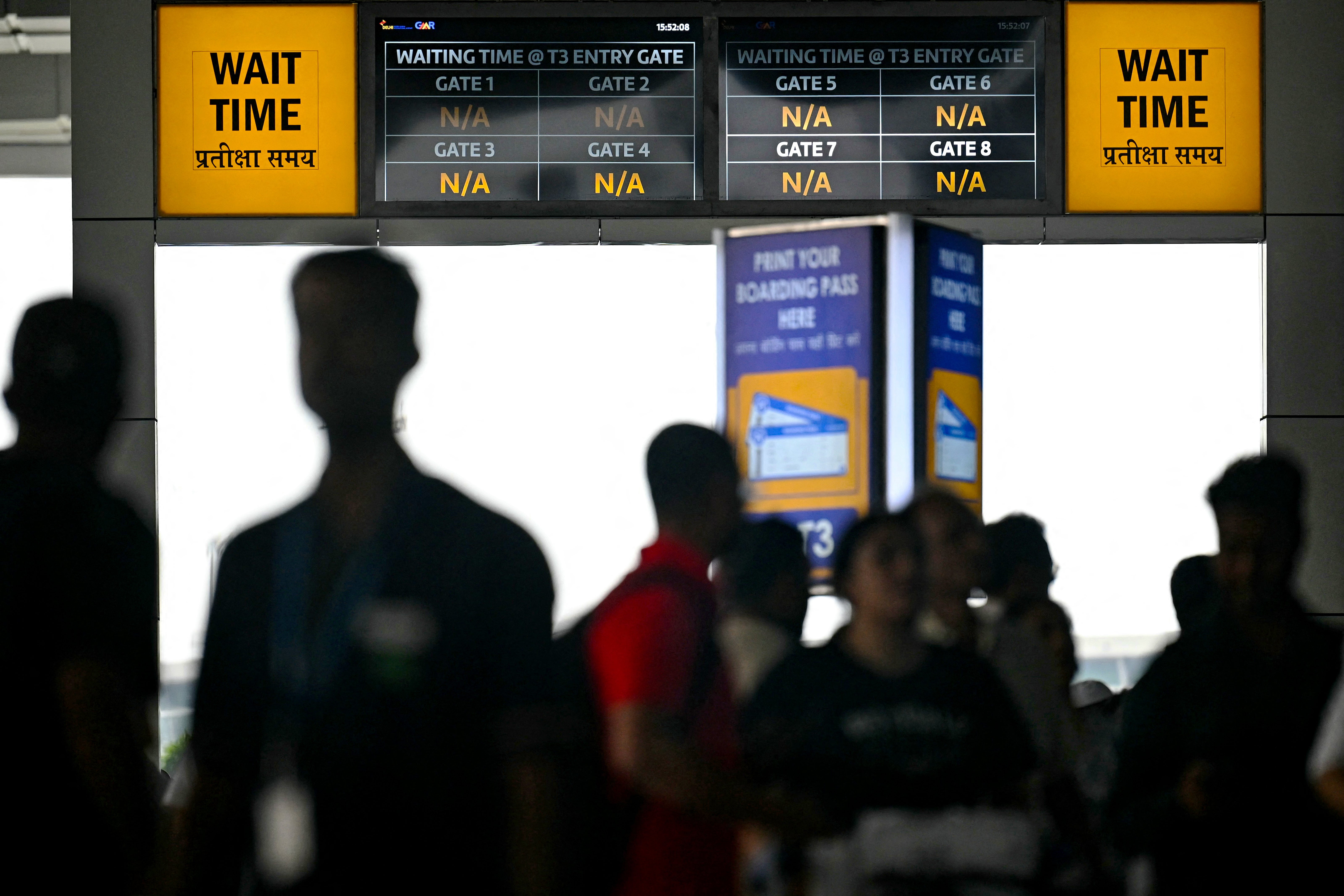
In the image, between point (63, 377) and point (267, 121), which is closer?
point (63, 377)

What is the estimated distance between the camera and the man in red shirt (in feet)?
9.34

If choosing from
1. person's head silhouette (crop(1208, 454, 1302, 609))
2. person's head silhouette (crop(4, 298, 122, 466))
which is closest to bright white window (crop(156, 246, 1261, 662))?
person's head silhouette (crop(1208, 454, 1302, 609))

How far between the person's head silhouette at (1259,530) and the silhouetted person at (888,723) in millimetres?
554

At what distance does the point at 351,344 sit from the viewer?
216cm

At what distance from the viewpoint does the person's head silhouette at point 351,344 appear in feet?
7.06

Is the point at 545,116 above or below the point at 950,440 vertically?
above

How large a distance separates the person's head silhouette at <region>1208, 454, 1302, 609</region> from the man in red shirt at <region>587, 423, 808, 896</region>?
991 millimetres

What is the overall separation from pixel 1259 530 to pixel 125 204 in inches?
215

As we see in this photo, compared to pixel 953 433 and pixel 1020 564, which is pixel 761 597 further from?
pixel 953 433

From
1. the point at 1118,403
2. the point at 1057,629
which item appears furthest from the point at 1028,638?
the point at 1118,403

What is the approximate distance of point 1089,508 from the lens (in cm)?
770

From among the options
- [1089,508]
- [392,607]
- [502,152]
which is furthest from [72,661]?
[1089,508]

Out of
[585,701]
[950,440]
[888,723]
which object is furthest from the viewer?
[950,440]

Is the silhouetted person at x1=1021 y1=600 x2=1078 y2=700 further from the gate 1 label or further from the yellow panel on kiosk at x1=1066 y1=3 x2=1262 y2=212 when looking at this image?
the yellow panel on kiosk at x1=1066 y1=3 x2=1262 y2=212
